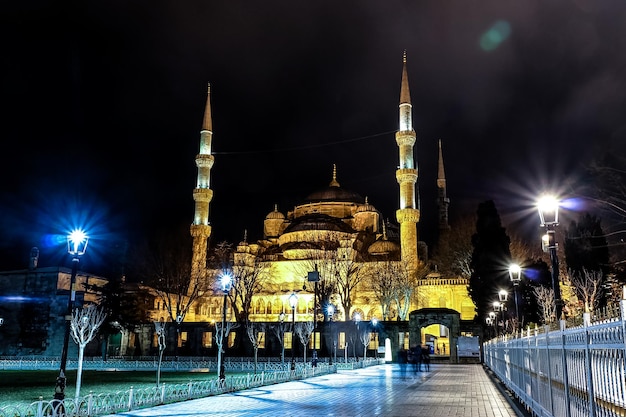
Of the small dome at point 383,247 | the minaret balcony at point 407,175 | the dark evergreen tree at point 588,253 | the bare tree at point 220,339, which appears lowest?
the bare tree at point 220,339

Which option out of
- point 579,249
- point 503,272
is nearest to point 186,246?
point 503,272

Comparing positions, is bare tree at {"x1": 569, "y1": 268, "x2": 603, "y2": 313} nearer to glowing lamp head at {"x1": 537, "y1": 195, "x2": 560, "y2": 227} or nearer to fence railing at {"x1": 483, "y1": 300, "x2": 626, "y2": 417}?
glowing lamp head at {"x1": 537, "y1": 195, "x2": 560, "y2": 227}

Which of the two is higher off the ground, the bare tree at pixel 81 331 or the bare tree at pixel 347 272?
the bare tree at pixel 347 272

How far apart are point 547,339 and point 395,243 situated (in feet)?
178

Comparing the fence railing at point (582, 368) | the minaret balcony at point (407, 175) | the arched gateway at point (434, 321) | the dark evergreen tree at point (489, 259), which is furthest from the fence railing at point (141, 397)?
the minaret balcony at point (407, 175)

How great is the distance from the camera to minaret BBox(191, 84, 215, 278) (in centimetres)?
5409

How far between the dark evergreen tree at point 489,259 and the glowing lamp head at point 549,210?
2816cm

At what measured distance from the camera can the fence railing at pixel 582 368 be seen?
359cm

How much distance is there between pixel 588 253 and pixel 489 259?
630 centimetres

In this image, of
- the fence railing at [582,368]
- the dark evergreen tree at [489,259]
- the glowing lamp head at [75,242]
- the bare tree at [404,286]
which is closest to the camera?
the fence railing at [582,368]

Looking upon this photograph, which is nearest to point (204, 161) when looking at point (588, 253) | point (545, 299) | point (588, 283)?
point (545, 299)

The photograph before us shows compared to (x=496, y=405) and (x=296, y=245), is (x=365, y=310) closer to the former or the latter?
(x=296, y=245)

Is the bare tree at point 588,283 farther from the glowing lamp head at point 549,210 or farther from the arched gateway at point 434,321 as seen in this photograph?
the glowing lamp head at point 549,210

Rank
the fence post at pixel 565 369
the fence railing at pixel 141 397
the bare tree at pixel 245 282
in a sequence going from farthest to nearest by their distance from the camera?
the bare tree at pixel 245 282, the fence railing at pixel 141 397, the fence post at pixel 565 369
